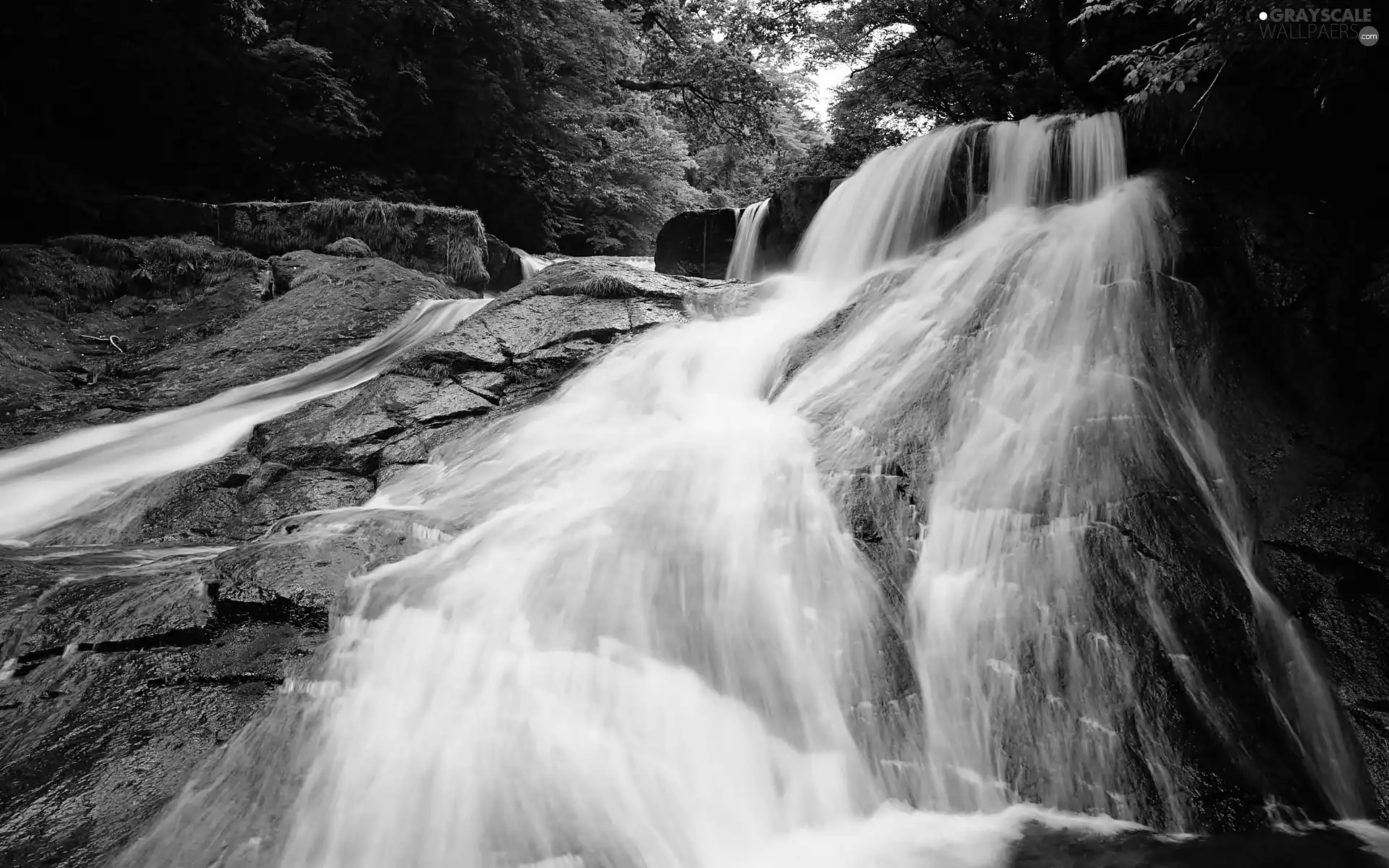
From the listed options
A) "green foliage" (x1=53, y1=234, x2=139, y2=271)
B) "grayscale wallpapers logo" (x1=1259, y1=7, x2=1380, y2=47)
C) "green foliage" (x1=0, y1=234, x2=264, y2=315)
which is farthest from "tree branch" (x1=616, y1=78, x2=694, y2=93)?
"grayscale wallpapers logo" (x1=1259, y1=7, x2=1380, y2=47)

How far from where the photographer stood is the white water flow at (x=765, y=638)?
234 centimetres

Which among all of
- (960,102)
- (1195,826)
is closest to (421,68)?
(960,102)

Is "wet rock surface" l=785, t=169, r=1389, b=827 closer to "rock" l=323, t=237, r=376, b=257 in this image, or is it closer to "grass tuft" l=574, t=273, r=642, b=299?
"grass tuft" l=574, t=273, r=642, b=299

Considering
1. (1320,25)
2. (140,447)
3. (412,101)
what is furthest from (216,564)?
(412,101)

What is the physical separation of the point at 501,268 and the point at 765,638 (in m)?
8.67

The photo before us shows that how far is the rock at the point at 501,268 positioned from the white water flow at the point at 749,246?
3571 millimetres

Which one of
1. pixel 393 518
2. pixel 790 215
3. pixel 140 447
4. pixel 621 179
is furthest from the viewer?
pixel 621 179

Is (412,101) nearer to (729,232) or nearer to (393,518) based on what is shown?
(729,232)

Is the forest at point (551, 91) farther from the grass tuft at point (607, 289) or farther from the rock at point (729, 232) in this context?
the grass tuft at point (607, 289)

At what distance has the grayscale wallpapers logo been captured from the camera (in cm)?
370

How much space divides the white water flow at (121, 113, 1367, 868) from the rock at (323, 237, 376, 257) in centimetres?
542

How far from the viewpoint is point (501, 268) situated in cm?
1028

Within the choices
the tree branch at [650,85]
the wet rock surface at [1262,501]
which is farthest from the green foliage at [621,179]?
the wet rock surface at [1262,501]

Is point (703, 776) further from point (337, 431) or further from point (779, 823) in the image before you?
point (337, 431)
